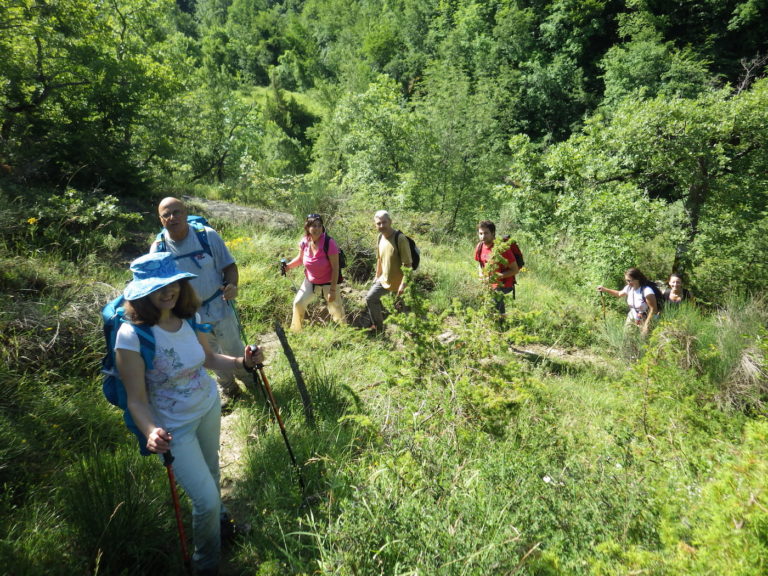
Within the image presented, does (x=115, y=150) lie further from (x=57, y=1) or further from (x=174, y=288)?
(x=174, y=288)

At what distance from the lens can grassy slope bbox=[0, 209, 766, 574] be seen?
1.83 m

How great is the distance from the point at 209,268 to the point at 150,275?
4.31ft

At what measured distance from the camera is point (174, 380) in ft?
6.66

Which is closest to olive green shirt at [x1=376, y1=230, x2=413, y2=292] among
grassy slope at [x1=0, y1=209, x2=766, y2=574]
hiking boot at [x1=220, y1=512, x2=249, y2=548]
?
grassy slope at [x1=0, y1=209, x2=766, y2=574]

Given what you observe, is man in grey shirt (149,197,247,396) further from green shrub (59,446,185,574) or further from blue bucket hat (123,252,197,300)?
blue bucket hat (123,252,197,300)

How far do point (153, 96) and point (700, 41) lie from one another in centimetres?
3323

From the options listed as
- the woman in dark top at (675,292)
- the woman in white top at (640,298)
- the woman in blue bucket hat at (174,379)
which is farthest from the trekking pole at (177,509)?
the woman in dark top at (675,292)

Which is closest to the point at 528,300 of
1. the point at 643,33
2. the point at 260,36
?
the point at 643,33

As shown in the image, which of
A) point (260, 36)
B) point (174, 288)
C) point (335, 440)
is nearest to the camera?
point (174, 288)

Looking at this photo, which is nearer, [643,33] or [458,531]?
[458,531]

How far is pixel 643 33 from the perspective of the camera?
82.6 ft

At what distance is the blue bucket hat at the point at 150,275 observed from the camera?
1.93m

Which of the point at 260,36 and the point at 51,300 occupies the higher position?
the point at 260,36

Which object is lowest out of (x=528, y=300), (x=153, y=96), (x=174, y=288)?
(x=528, y=300)
